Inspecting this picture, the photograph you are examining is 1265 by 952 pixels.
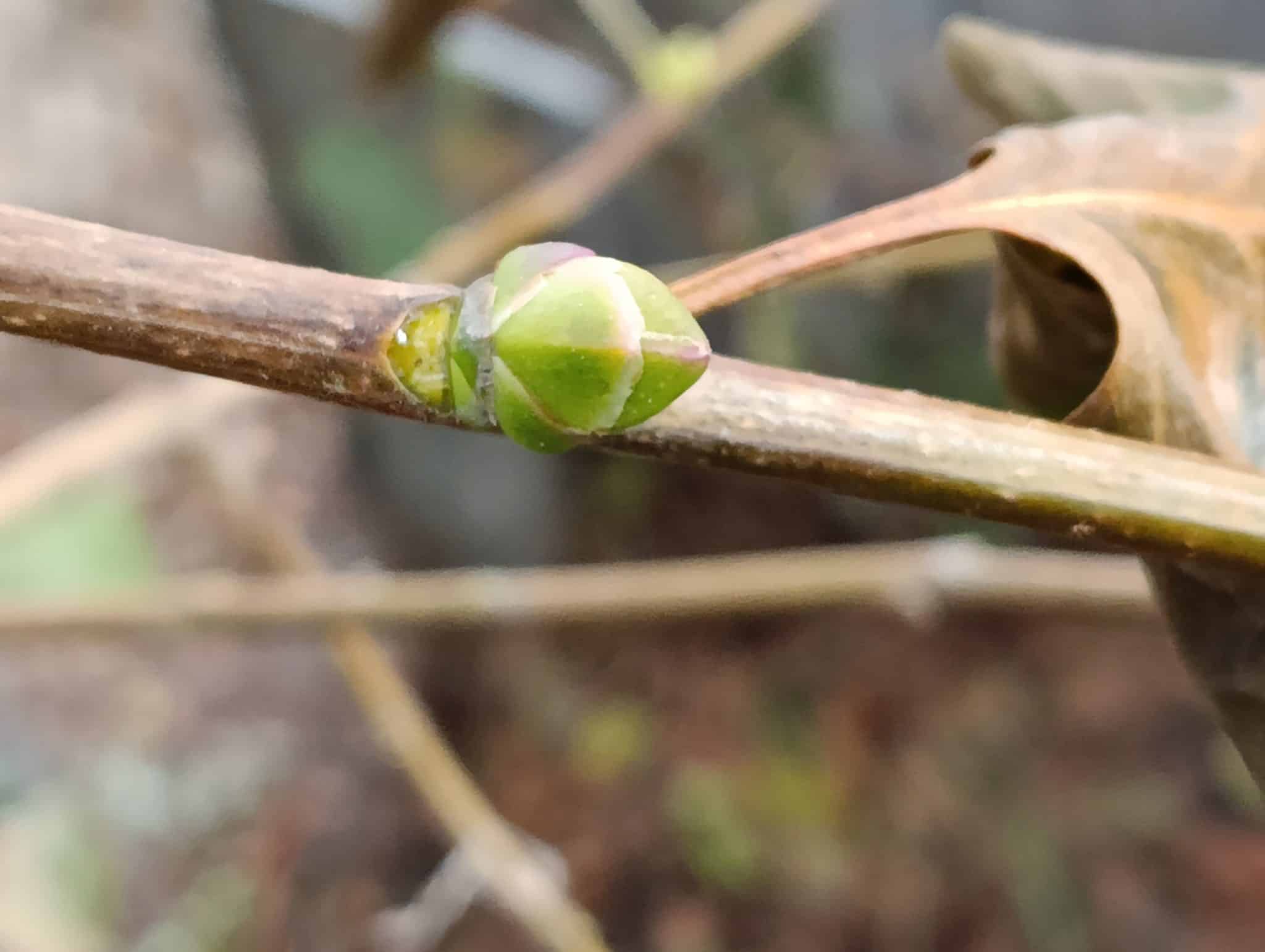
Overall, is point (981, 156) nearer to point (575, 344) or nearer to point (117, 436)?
point (575, 344)

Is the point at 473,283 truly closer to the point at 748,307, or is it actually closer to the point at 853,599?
the point at 853,599

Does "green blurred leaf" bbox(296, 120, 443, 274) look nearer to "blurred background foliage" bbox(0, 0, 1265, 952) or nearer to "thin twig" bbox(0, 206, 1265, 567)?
"blurred background foliage" bbox(0, 0, 1265, 952)

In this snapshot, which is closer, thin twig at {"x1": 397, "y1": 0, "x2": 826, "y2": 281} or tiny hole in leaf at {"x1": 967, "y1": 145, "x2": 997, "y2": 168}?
tiny hole in leaf at {"x1": 967, "y1": 145, "x2": 997, "y2": 168}

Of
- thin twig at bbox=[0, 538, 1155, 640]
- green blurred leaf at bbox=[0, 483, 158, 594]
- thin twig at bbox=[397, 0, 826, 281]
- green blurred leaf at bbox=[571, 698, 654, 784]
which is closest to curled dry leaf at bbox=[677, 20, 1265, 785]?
thin twig at bbox=[0, 538, 1155, 640]

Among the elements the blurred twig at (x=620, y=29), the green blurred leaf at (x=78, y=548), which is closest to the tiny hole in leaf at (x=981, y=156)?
the blurred twig at (x=620, y=29)

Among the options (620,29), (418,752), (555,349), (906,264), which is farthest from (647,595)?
(555,349)

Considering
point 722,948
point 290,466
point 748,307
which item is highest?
point 748,307

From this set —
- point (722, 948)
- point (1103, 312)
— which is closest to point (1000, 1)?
point (1103, 312)
